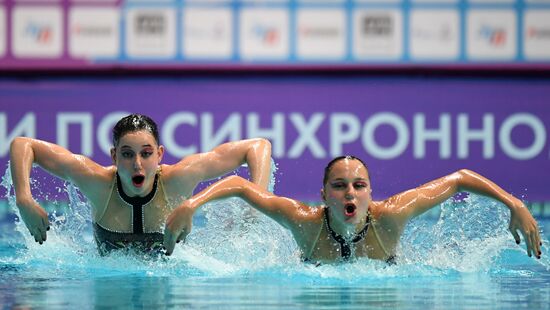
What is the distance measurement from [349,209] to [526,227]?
71 centimetres

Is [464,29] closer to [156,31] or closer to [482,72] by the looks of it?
[482,72]

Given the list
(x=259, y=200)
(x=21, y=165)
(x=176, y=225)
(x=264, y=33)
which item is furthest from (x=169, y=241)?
(x=264, y=33)

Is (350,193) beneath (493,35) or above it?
beneath

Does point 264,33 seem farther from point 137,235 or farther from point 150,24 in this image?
point 137,235

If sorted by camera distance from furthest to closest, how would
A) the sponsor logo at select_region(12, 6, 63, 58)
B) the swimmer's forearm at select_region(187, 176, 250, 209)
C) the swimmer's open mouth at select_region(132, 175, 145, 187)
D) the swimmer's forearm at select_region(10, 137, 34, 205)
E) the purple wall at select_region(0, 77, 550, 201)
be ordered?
the purple wall at select_region(0, 77, 550, 201) < the sponsor logo at select_region(12, 6, 63, 58) < the swimmer's open mouth at select_region(132, 175, 145, 187) < the swimmer's forearm at select_region(10, 137, 34, 205) < the swimmer's forearm at select_region(187, 176, 250, 209)

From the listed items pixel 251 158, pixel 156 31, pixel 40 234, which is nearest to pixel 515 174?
pixel 156 31

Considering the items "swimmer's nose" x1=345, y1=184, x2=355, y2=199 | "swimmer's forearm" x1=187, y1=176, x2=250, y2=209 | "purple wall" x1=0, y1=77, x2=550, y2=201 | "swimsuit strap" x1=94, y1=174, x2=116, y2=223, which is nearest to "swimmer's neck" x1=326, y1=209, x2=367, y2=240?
"swimmer's nose" x1=345, y1=184, x2=355, y2=199

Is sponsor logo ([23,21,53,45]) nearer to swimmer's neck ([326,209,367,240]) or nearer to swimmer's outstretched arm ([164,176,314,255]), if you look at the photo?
swimmer's outstretched arm ([164,176,314,255])

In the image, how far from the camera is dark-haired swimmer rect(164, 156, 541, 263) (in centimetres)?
458

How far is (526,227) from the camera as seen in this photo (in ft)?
14.6

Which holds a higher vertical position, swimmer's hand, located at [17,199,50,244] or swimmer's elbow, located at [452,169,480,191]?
swimmer's elbow, located at [452,169,480,191]

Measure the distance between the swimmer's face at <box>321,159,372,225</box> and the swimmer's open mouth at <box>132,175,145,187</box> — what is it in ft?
2.91

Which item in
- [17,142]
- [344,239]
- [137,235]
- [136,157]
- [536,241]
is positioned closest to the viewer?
[536,241]

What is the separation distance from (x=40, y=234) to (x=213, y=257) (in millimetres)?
919
